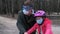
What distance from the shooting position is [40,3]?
83.3ft

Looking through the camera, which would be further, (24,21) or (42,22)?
(24,21)

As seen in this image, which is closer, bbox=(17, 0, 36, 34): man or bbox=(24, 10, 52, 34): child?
bbox=(24, 10, 52, 34): child

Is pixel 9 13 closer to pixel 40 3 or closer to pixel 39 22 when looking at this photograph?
pixel 40 3

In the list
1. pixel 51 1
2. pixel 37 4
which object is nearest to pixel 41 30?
pixel 37 4

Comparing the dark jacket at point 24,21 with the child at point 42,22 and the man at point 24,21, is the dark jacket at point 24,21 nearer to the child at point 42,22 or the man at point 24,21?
the man at point 24,21

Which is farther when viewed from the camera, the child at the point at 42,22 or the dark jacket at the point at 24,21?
the dark jacket at the point at 24,21

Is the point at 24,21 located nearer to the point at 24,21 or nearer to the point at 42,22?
the point at 24,21

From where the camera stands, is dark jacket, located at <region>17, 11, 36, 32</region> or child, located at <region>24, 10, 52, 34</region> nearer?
child, located at <region>24, 10, 52, 34</region>

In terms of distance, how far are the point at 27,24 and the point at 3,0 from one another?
23.0 meters

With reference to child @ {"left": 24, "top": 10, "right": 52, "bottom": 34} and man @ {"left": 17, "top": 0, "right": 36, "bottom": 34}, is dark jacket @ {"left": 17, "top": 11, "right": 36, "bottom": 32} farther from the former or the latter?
child @ {"left": 24, "top": 10, "right": 52, "bottom": 34}

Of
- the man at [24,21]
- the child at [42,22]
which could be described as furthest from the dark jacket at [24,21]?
the child at [42,22]

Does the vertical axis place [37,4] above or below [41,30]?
below

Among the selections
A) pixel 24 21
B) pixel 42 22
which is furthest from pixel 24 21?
pixel 42 22

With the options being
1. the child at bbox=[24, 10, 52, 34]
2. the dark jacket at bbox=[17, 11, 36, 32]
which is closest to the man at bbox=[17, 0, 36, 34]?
the dark jacket at bbox=[17, 11, 36, 32]
